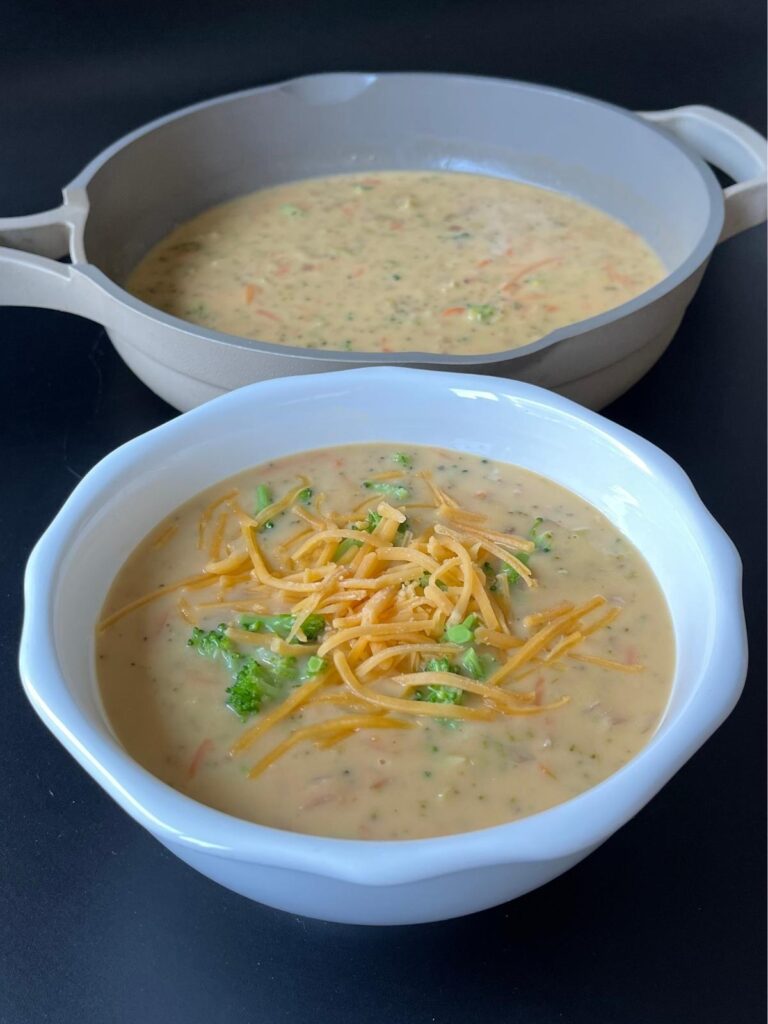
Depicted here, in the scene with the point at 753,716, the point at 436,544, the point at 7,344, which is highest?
the point at 436,544

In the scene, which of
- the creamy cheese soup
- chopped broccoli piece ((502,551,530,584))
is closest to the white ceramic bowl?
the creamy cheese soup

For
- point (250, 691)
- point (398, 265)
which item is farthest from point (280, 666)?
point (398, 265)

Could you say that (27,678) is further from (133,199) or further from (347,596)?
(133,199)

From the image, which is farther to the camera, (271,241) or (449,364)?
(271,241)

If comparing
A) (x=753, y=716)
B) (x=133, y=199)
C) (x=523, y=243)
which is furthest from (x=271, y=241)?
(x=753, y=716)

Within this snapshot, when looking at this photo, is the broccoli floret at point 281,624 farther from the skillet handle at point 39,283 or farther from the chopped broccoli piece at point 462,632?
the skillet handle at point 39,283

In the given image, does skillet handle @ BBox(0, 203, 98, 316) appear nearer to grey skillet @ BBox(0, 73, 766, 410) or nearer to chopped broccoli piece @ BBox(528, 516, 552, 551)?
grey skillet @ BBox(0, 73, 766, 410)
